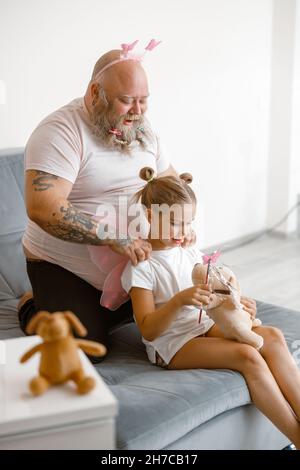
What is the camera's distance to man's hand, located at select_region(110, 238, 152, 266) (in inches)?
72.0

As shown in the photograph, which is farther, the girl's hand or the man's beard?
the man's beard

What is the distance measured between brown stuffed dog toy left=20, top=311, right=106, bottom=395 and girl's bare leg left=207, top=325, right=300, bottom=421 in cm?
62

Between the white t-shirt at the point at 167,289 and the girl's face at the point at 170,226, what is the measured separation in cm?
4

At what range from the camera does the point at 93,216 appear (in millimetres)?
2021

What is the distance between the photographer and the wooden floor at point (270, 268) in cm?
317

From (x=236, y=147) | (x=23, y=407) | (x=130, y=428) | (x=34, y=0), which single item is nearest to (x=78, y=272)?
(x=130, y=428)

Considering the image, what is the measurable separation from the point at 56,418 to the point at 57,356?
11 cm

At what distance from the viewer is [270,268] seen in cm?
351

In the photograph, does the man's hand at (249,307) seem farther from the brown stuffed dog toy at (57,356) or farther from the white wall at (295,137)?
the white wall at (295,137)

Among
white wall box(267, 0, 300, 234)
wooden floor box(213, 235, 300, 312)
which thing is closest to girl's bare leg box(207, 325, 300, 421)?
wooden floor box(213, 235, 300, 312)

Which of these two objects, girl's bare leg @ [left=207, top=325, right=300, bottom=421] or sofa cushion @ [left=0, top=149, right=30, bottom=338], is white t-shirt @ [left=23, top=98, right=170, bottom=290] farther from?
girl's bare leg @ [left=207, top=325, right=300, bottom=421]

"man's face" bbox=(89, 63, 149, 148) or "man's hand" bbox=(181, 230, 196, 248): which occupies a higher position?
"man's face" bbox=(89, 63, 149, 148)

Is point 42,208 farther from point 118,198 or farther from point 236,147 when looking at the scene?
point 236,147

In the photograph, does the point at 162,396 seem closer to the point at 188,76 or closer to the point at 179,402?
the point at 179,402
